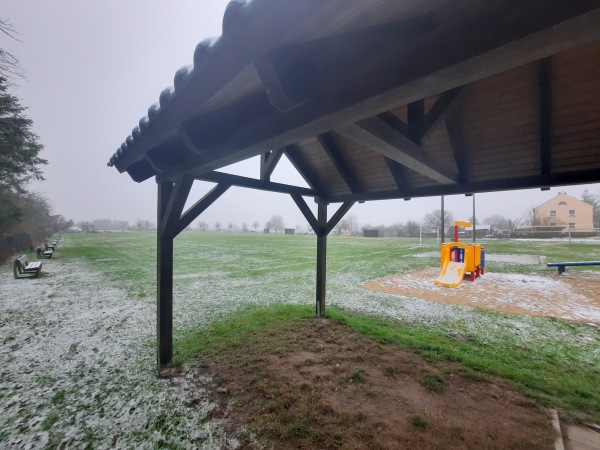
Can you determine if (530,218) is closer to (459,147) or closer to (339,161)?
(459,147)

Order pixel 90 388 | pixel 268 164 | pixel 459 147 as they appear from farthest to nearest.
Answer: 1. pixel 268 164
2. pixel 459 147
3. pixel 90 388

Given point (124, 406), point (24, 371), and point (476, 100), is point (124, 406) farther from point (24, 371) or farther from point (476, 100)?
point (476, 100)

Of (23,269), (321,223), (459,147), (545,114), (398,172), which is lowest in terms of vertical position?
(23,269)

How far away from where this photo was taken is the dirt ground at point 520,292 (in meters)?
6.00

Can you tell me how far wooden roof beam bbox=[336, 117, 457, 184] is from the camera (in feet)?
5.51

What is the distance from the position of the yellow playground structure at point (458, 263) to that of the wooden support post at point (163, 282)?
819 centimetres

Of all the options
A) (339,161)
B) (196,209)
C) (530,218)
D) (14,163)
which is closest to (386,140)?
(196,209)

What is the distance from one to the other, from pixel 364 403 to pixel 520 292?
7.54m

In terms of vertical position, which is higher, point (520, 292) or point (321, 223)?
point (321, 223)

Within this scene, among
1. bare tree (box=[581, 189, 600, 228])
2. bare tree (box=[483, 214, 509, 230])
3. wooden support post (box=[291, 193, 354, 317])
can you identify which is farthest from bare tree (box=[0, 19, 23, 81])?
bare tree (box=[581, 189, 600, 228])

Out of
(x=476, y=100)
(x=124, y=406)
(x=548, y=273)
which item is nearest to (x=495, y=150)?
(x=476, y=100)

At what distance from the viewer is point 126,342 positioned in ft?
14.5

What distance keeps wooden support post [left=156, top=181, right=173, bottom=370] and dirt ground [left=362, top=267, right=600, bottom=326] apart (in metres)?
5.72

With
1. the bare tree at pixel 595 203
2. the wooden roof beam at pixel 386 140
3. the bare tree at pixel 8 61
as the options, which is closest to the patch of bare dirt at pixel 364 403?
the wooden roof beam at pixel 386 140
